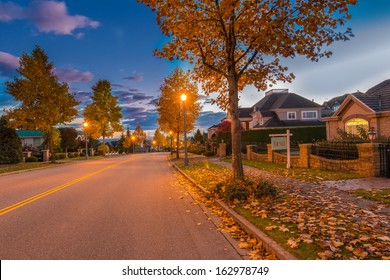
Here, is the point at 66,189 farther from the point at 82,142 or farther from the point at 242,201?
the point at 82,142

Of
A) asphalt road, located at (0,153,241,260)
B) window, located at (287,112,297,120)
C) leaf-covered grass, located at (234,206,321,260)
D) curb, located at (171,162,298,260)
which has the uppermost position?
window, located at (287,112,297,120)

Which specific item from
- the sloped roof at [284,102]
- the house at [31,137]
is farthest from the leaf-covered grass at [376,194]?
the house at [31,137]

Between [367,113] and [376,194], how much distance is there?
666 inches

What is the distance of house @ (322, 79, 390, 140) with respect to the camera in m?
22.8

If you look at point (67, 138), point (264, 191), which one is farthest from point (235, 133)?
point (67, 138)

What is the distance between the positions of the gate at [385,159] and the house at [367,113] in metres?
10.1

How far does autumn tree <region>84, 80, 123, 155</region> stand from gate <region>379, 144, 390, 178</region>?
53185 millimetres

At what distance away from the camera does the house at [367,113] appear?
896 inches

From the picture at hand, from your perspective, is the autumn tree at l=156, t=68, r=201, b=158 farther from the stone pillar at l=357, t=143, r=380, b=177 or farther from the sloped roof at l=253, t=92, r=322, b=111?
the stone pillar at l=357, t=143, r=380, b=177

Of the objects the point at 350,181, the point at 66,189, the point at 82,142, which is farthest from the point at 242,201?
the point at 82,142

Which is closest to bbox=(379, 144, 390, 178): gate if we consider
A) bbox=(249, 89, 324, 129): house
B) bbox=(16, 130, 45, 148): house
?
bbox=(249, 89, 324, 129): house

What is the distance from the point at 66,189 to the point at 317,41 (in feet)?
35.9

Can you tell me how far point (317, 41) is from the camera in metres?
9.46

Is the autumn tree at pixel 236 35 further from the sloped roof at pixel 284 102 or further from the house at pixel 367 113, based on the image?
the sloped roof at pixel 284 102
